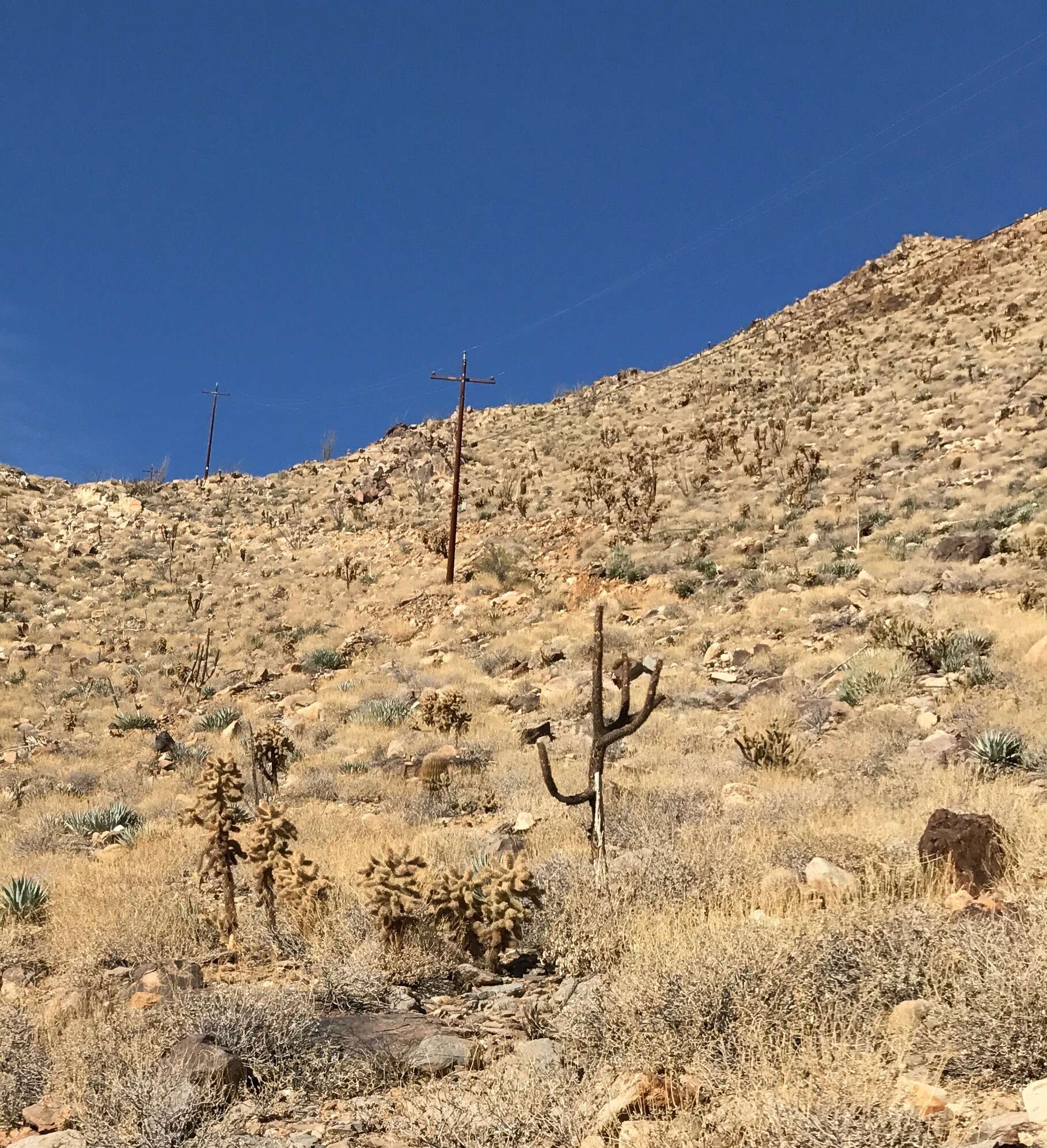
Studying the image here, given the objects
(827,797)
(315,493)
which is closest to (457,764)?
(827,797)

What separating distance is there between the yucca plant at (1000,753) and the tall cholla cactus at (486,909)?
15.0 feet

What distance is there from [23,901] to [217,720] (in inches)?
372

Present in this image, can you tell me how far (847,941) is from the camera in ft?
13.1

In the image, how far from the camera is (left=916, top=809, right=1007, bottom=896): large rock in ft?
15.9

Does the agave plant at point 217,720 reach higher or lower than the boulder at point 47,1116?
higher

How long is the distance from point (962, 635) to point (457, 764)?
7104 mm

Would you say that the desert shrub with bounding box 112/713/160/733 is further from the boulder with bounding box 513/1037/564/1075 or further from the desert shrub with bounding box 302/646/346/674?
the boulder with bounding box 513/1037/564/1075

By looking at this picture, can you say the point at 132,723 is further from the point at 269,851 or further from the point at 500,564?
the point at 269,851

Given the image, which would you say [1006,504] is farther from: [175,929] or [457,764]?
[175,929]

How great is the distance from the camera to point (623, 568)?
2083 cm

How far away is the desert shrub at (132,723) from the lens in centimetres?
1625

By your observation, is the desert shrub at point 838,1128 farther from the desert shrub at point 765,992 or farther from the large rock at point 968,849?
the large rock at point 968,849

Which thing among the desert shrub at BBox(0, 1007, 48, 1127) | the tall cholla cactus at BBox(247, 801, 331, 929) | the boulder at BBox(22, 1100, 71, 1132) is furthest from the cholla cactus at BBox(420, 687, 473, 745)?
the boulder at BBox(22, 1100, 71, 1132)

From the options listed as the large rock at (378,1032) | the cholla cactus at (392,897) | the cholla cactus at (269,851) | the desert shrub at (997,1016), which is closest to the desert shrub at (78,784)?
the cholla cactus at (269,851)
